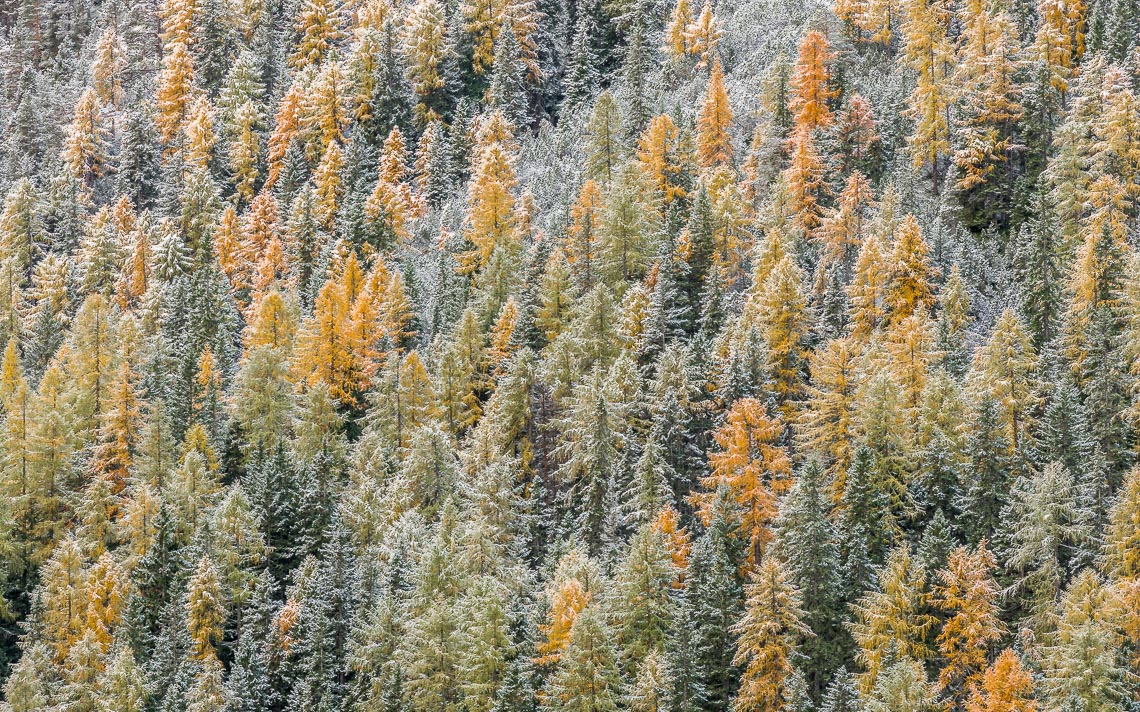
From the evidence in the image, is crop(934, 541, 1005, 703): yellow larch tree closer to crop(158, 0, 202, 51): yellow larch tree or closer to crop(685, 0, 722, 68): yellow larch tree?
crop(685, 0, 722, 68): yellow larch tree

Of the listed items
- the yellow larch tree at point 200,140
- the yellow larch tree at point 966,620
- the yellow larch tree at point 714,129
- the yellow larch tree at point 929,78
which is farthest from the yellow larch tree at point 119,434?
the yellow larch tree at point 929,78

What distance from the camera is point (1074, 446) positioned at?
69.8 m

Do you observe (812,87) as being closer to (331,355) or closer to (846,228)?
(846,228)

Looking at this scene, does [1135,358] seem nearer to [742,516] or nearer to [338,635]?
[742,516]

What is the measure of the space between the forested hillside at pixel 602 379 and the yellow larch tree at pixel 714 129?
31cm

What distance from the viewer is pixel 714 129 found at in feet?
346

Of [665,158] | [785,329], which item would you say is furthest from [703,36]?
[785,329]

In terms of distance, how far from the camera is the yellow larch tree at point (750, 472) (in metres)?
71.9

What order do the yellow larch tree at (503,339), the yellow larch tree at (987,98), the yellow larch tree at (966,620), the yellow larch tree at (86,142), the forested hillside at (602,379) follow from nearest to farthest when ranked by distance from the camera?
the yellow larch tree at (966,620), the forested hillside at (602,379), the yellow larch tree at (503,339), the yellow larch tree at (987,98), the yellow larch tree at (86,142)

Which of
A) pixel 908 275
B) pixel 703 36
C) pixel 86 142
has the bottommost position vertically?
pixel 908 275

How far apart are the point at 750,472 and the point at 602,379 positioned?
38.5ft

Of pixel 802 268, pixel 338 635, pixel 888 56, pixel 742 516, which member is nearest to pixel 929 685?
pixel 742 516

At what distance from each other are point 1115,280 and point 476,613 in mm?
38121

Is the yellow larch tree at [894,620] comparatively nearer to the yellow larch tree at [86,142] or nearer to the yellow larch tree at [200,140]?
the yellow larch tree at [200,140]
